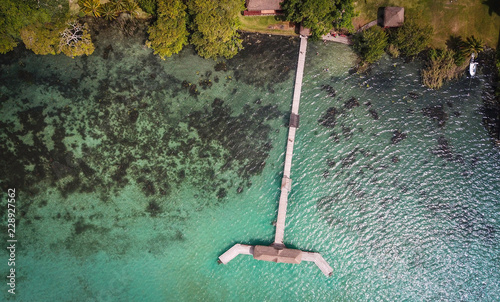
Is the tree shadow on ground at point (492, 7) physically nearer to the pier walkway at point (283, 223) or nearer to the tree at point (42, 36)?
the pier walkway at point (283, 223)

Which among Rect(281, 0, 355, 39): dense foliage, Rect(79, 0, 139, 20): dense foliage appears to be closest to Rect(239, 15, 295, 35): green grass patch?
Rect(281, 0, 355, 39): dense foliage

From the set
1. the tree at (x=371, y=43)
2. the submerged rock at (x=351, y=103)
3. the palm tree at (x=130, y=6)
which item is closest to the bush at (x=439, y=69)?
the tree at (x=371, y=43)

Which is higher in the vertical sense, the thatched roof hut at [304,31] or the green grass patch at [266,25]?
the green grass patch at [266,25]

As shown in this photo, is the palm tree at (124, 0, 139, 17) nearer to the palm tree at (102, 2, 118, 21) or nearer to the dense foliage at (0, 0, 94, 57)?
the palm tree at (102, 2, 118, 21)

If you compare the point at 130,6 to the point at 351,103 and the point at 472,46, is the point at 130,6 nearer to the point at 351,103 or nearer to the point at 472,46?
the point at 351,103

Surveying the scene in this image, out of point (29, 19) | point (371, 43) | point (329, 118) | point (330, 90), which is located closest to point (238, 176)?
point (329, 118)

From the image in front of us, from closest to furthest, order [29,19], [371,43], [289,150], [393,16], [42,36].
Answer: [29,19] → [42,36] → [393,16] → [371,43] → [289,150]
